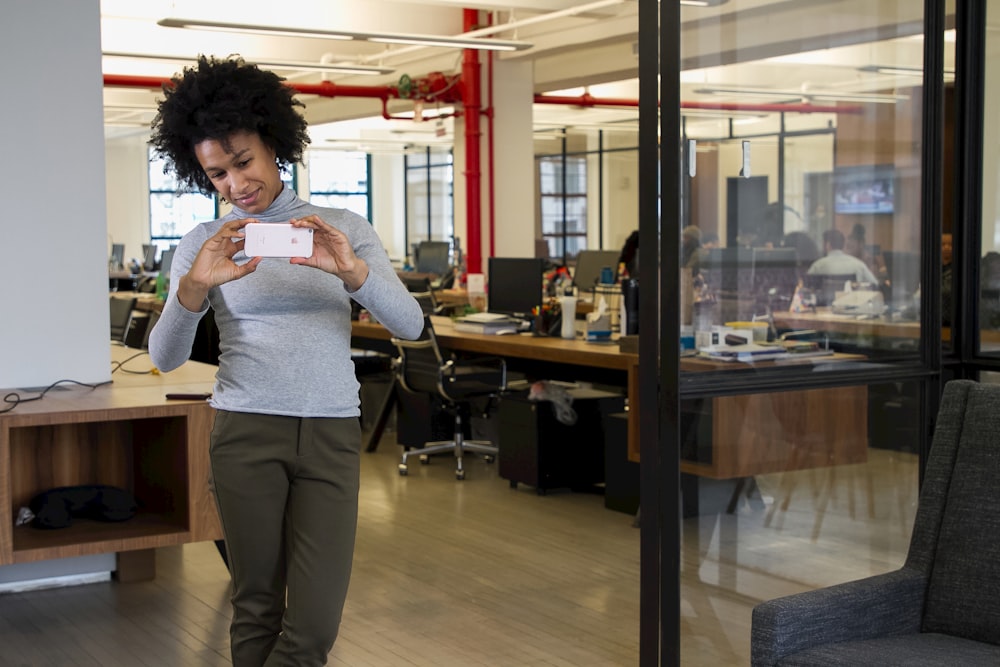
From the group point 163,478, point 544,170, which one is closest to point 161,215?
Answer: point 544,170

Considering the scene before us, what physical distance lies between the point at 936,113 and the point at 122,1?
838 centimetres

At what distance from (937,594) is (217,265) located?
1.77 metres

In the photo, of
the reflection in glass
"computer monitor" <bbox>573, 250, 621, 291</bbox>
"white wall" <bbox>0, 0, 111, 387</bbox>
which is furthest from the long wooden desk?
"computer monitor" <bbox>573, 250, 621, 291</bbox>

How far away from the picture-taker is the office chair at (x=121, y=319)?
7453 mm

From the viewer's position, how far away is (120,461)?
498 centimetres

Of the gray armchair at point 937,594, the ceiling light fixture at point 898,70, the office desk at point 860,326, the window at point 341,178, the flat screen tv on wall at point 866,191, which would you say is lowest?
the gray armchair at point 937,594

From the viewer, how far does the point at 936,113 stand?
3684 millimetres

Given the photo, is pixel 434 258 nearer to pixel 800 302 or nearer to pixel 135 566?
pixel 135 566

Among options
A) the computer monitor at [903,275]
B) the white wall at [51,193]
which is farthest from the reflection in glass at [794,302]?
the white wall at [51,193]

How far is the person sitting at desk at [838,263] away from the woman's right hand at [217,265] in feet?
6.28

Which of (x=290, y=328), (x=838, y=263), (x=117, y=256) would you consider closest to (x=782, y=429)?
(x=838, y=263)

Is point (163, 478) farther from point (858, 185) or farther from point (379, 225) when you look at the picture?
point (379, 225)

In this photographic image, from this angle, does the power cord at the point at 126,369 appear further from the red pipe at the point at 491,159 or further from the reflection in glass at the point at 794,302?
the red pipe at the point at 491,159

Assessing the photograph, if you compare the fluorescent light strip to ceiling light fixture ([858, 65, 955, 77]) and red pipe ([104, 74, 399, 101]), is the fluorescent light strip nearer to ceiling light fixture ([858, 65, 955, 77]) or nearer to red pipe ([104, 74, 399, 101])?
ceiling light fixture ([858, 65, 955, 77])
